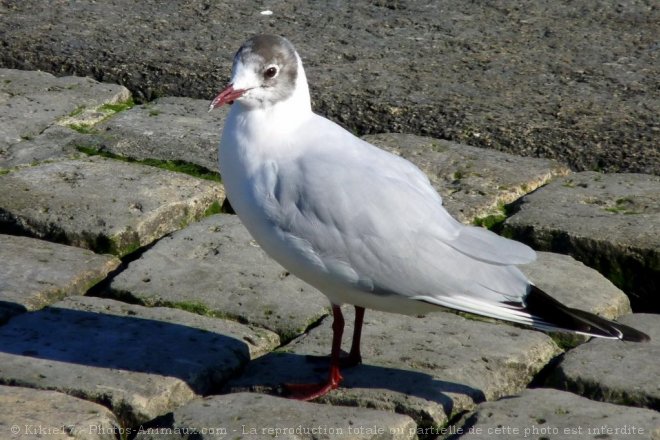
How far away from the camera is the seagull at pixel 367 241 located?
9.87ft

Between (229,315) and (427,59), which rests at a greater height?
(427,59)

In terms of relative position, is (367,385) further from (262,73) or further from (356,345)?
(262,73)

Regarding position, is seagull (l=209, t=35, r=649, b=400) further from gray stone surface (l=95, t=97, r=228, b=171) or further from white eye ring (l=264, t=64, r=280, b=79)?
gray stone surface (l=95, t=97, r=228, b=171)

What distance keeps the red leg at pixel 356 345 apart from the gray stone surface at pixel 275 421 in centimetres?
25

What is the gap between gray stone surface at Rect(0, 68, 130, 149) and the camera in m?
4.50

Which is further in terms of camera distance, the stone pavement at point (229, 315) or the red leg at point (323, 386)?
the red leg at point (323, 386)

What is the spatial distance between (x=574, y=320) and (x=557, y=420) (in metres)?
0.24

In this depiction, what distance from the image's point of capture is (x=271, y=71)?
3.26 metres

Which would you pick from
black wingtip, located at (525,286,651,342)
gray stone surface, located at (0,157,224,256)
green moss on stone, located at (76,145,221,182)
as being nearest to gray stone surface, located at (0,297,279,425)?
gray stone surface, located at (0,157,224,256)

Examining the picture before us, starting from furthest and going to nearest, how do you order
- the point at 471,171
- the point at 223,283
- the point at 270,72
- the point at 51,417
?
the point at 471,171 < the point at 223,283 < the point at 270,72 < the point at 51,417

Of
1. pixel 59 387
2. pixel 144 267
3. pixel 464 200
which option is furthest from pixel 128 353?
pixel 464 200

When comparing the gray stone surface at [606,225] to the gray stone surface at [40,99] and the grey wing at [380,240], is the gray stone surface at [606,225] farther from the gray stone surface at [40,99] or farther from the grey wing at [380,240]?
the gray stone surface at [40,99]

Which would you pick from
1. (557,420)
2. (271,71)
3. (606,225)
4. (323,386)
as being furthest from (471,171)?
(557,420)

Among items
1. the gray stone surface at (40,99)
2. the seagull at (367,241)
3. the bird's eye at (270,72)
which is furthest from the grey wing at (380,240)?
the gray stone surface at (40,99)
